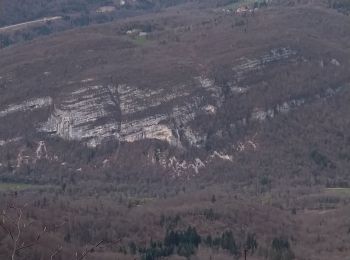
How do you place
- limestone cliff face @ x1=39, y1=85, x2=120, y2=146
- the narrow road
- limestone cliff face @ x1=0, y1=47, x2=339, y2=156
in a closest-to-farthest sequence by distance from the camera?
limestone cliff face @ x1=0, y1=47, x2=339, y2=156, limestone cliff face @ x1=39, y1=85, x2=120, y2=146, the narrow road

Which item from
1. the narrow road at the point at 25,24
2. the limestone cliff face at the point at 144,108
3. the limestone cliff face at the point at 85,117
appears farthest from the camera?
the narrow road at the point at 25,24

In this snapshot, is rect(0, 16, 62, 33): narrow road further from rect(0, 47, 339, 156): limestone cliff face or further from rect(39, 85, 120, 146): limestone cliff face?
rect(39, 85, 120, 146): limestone cliff face

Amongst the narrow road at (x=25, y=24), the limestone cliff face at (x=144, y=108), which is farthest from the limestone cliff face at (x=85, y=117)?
the narrow road at (x=25, y=24)

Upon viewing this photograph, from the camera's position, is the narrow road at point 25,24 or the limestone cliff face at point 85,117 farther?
the narrow road at point 25,24

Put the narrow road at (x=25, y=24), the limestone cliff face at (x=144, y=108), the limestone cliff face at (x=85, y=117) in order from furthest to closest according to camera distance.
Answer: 1. the narrow road at (x=25, y=24)
2. the limestone cliff face at (x=85, y=117)
3. the limestone cliff face at (x=144, y=108)

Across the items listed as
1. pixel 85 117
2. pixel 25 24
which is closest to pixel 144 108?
pixel 85 117

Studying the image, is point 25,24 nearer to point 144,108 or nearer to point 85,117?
point 85,117

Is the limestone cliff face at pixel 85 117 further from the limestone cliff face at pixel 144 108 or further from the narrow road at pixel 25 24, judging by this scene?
the narrow road at pixel 25 24

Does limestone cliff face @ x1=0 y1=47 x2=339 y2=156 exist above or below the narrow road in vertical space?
below

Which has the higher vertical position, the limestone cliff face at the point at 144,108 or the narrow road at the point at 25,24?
the narrow road at the point at 25,24

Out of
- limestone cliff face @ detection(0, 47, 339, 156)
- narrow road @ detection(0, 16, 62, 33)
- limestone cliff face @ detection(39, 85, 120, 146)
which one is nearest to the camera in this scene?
limestone cliff face @ detection(0, 47, 339, 156)

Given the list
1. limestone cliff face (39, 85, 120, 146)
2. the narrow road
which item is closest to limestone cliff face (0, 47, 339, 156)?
limestone cliff face (39, 85, 120, 146)
